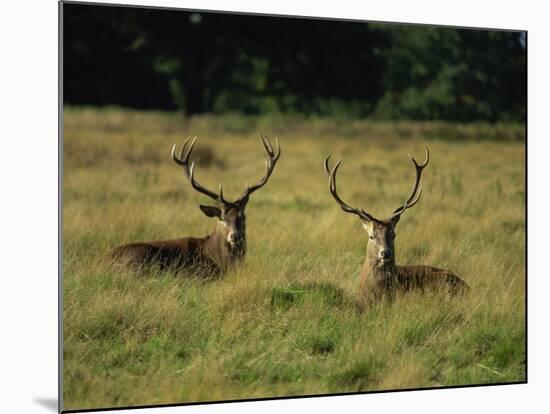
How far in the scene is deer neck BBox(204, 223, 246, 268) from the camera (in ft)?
20.7

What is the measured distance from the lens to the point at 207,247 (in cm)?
652

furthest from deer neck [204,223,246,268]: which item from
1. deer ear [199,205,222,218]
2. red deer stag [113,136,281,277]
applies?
deer ear [199,205,222,218]

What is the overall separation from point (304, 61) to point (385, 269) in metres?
8.50

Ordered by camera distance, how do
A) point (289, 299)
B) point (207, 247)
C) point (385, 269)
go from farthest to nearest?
point (207, 247)
point (289, 299)
point (385, 269)

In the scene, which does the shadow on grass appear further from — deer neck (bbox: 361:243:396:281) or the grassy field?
deer neck (bbox: 361:243:396:281)

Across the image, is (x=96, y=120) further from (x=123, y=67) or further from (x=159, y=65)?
(x=159, y=65)

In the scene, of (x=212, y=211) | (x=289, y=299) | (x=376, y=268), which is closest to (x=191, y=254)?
(x=212, y=211)

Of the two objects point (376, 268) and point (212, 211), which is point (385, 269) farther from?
point (212, 211)

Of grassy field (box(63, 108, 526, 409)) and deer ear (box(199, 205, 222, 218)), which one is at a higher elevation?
deer ear (box(199, 205, 222, 218))

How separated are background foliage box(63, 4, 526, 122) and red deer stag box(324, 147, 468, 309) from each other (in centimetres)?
450

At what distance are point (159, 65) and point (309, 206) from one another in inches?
406

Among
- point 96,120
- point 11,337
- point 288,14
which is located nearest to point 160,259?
point 11,337

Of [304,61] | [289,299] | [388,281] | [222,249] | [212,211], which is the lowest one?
[289,299]

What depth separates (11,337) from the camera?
5195 millimetres
